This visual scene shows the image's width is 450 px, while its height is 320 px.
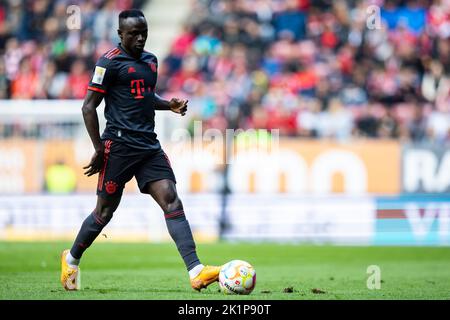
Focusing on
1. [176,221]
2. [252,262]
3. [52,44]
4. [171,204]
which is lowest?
[252,262]

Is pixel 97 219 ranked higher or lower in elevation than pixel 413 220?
higher

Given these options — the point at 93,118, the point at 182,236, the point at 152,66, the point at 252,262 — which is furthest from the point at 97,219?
the point at 252,262

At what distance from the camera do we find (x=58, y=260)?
1432 cm

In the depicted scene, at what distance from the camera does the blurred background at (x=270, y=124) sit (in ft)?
63.6

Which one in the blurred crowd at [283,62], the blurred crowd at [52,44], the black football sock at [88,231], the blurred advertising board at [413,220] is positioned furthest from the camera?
the blurred crowd at [52,44]

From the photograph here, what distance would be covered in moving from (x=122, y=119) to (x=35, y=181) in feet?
38.2

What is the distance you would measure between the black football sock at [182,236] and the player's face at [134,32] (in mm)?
1519

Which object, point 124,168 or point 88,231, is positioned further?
point 88,231

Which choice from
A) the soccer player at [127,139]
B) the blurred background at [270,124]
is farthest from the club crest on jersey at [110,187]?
the blurred background at [270,124]

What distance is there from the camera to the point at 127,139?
30.4 ft

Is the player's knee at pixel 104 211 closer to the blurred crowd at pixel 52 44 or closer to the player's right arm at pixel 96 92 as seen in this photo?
the player's right arm at pixel 96 92

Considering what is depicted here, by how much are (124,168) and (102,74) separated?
0.86m

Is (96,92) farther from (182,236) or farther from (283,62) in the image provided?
(283,62)

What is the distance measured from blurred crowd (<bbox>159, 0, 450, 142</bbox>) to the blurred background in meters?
0.04
